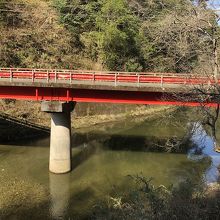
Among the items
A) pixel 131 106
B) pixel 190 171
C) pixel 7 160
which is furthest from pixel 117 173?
pixel 131 106

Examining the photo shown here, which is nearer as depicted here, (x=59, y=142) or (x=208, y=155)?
(x=59, y=142)

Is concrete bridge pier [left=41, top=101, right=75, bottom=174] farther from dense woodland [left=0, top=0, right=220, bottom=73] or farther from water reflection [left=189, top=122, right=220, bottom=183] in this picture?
dense woodland [left=0, top=0, right=220, bottom=73]

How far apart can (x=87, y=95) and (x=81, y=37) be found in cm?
3236

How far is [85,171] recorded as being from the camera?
3206 centimetres

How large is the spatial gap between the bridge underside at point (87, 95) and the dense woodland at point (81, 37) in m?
19.4

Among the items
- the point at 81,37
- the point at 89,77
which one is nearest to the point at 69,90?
the point at 89,77

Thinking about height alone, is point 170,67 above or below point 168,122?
above

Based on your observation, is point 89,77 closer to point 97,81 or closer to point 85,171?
point 97,81

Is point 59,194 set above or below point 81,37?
below

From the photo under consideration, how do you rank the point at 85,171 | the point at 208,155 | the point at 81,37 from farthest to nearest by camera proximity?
the point at 81,37 → the point at 208,155 → the point at 85,171

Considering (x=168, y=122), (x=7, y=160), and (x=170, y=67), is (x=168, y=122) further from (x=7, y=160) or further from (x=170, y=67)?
(x=7, y=160)

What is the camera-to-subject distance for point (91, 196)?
2662cm

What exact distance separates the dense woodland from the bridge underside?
19.4 metres

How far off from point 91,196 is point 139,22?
44.4m
